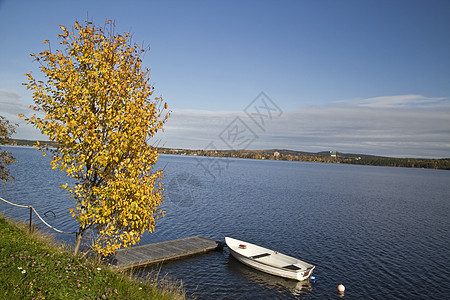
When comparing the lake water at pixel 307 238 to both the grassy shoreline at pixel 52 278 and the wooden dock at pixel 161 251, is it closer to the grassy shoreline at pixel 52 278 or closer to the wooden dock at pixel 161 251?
the wooden dock at pixel 161 251

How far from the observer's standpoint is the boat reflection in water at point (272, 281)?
19.2 m

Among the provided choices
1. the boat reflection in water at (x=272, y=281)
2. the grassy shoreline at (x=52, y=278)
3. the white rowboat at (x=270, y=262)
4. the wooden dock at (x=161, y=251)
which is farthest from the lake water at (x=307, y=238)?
the grassy shoreline at (x=52, y=278)

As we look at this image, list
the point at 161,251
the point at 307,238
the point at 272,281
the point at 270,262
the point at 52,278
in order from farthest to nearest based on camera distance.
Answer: the point at 307,238 < the point at 161,251 < the point at 270,262 < the point at 272,281 < the point at 52,278

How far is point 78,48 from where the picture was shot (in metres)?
10.2

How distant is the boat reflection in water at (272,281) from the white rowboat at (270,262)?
0.28 meters

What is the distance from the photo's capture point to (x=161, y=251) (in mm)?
22297

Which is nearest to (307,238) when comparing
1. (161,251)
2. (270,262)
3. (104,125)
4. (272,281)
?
(270,262)

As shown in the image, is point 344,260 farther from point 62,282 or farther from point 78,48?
point 78,48

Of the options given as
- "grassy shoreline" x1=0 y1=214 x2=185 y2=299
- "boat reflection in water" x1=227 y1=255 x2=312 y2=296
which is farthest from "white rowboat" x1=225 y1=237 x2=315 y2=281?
"grassy shoreline" x1=0 y1=214 x2=185 y2=299

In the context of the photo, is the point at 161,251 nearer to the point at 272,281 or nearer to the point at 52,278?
the point at 272,281

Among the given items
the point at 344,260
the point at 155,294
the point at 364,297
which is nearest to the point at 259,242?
the point at 344,260

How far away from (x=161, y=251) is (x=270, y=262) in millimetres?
7595

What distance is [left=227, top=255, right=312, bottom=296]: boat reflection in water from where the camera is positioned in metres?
19.2

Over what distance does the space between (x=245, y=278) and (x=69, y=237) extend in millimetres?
13788
